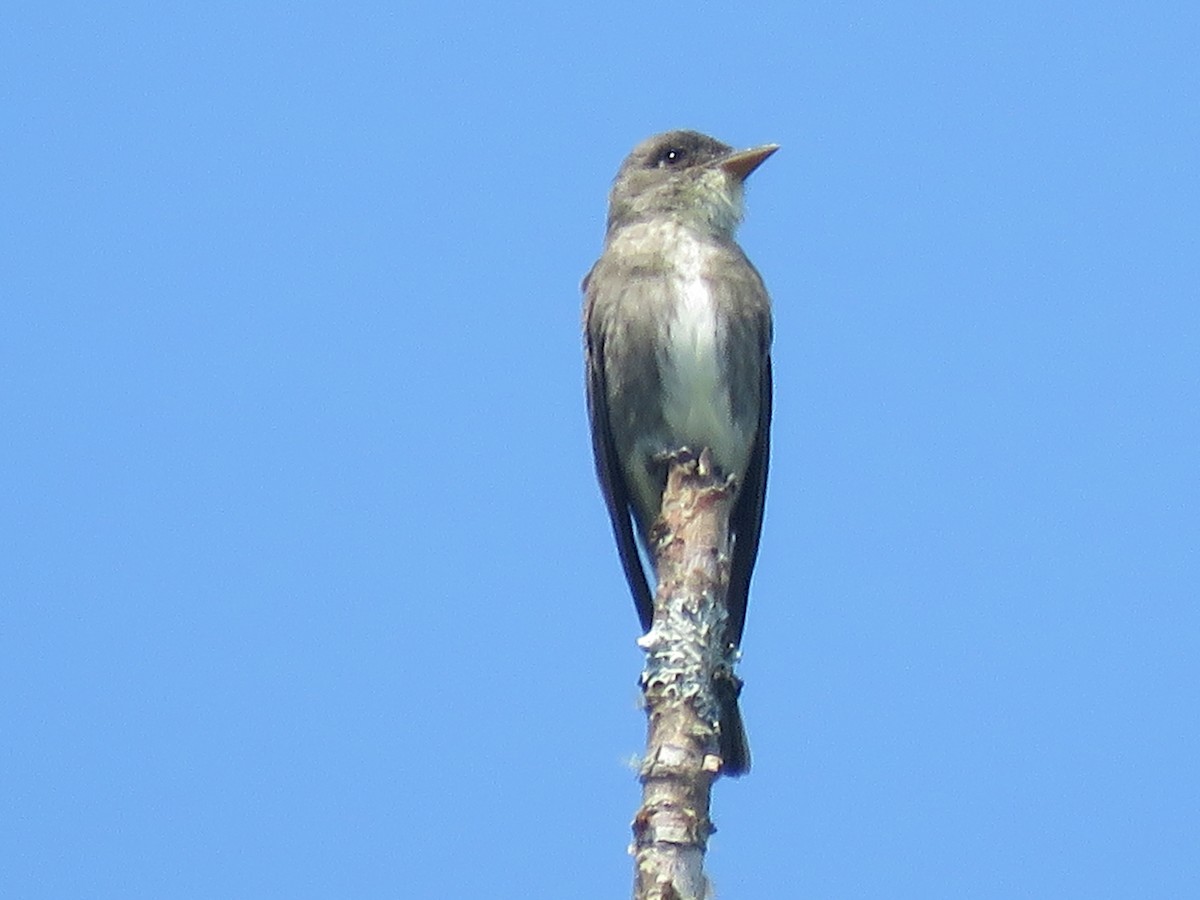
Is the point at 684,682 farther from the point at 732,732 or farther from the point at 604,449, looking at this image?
the point at 604,449

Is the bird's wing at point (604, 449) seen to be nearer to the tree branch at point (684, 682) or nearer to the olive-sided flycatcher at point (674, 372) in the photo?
the olive-sided flycatcher at point (674, 372)

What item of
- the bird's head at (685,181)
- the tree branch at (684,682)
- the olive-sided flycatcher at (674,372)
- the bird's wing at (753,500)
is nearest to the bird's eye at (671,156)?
the bird's head at (685,181)

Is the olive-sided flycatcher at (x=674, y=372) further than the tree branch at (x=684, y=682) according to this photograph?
Yes

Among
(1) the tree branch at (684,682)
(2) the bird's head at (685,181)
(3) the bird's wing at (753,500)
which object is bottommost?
(1) the tree branch at (684,682)

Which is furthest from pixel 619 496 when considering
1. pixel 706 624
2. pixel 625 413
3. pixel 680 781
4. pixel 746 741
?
pixel 680 781

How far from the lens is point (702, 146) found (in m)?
9.93

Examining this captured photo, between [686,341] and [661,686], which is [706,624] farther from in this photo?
[686,341]

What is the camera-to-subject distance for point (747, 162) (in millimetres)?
9703

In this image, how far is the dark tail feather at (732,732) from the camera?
23.2ft

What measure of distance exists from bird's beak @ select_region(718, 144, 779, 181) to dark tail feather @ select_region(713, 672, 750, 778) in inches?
122

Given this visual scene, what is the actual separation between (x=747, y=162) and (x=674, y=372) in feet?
5.03

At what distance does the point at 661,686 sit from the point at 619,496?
127 inches

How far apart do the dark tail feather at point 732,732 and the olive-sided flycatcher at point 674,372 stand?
90cm

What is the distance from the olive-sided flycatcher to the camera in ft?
28.6
